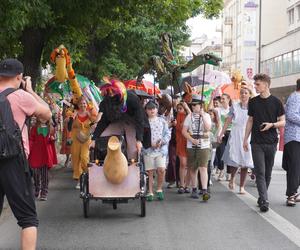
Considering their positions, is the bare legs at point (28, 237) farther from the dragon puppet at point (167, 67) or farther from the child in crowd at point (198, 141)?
the dragon puppet at point (167, 67)

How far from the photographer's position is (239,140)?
11227mm

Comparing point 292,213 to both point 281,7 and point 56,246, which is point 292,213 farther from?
point 281,7

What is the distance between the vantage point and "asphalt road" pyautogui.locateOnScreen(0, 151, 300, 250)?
690 cm

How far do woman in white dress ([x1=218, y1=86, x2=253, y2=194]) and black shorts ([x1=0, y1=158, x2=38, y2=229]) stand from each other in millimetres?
6133

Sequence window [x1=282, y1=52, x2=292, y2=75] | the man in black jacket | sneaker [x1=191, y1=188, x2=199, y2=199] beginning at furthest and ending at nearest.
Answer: window [x1=282, y1=52, x2=292, y2=75]
sneaker [x1=191, y1=188, x2=199, y2=199]
the man in black jacket

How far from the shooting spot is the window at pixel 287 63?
170 feet

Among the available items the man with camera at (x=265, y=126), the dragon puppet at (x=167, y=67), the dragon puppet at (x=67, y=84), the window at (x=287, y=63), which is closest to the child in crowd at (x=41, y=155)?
the dragon puppet at (x=67, y=84)

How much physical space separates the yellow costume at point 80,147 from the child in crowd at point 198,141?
1.99 meters

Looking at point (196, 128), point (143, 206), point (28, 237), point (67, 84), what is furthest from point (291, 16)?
point (28, 237)

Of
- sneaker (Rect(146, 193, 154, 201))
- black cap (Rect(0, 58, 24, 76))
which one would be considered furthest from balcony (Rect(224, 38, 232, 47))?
black cap (Rect(0, 58, 24, 76))

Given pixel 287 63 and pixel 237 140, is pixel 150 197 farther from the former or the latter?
pixel 287 63

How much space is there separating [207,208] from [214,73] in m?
7.15

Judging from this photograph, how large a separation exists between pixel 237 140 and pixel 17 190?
653 centimetres

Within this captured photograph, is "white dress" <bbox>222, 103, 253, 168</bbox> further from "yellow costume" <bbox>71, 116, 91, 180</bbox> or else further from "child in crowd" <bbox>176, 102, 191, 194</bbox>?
"yellow costume" <bbox>71, 116, 91, 180</bbox>
